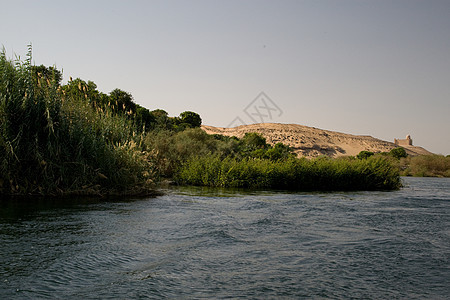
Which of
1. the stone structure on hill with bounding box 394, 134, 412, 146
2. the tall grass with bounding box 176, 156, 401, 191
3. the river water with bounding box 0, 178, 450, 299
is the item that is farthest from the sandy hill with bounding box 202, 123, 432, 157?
the river water with bounding box 0, 178, 450, 299

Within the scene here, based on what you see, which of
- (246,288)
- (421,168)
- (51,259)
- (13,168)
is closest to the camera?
(246,288)

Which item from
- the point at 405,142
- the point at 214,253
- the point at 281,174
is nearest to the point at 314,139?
the point at 405,142

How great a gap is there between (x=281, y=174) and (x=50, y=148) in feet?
38.4

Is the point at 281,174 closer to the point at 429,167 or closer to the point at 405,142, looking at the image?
the point at 429,167

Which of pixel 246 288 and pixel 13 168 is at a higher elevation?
pixel 13 168

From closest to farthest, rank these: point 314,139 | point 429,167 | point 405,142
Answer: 1. point 429,167
2. point 314,139
3. point 405,142

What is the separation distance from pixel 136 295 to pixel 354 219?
23.9 feet

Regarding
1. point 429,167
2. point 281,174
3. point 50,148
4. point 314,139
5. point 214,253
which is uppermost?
point 314,139

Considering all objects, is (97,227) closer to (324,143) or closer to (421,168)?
(421,168)

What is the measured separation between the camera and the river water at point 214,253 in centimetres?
480

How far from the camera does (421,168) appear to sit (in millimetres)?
45219

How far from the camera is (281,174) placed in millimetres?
19891

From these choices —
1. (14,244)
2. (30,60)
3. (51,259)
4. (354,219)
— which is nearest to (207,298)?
(51,259)

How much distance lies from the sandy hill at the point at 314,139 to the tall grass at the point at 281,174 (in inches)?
2618
